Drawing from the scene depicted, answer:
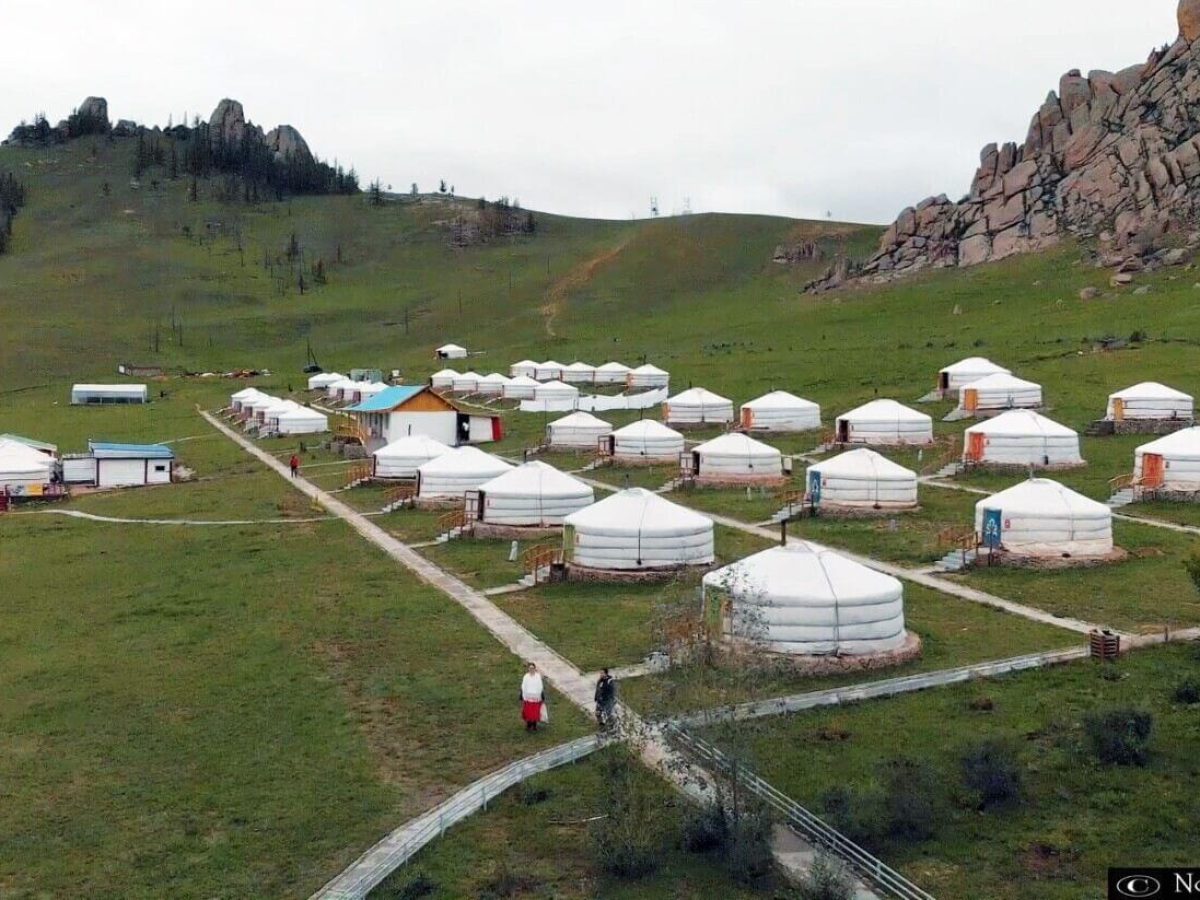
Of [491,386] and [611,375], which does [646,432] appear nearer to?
[491,386]

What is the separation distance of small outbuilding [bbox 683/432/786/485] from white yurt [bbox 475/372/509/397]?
34.3 meters

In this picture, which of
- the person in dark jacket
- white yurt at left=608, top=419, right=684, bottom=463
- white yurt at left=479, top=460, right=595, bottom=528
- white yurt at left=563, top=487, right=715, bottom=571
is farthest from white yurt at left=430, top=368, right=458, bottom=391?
the person in dark jacket

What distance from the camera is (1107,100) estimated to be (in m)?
92.2

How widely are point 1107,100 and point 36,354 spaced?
88.0 meters

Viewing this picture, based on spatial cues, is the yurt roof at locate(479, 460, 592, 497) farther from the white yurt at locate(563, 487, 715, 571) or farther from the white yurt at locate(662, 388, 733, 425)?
the white yurt at locate(662, 388, 733, 425)

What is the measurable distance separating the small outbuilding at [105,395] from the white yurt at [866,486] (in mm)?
61049

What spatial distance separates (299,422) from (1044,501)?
142 ft

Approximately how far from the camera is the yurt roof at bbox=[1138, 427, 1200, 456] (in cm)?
3142

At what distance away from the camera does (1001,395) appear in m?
47.4

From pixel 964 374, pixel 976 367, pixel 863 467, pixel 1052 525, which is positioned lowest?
pixel 1052 525

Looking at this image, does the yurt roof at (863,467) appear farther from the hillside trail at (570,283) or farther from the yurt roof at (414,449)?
the hillside trail at (570,283)

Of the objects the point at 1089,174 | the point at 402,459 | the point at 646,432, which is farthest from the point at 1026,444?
the point at 1089,174

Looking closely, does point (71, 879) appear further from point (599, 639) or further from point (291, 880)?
point (599, 639)

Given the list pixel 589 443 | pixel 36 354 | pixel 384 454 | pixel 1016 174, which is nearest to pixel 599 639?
pixel 384 454
